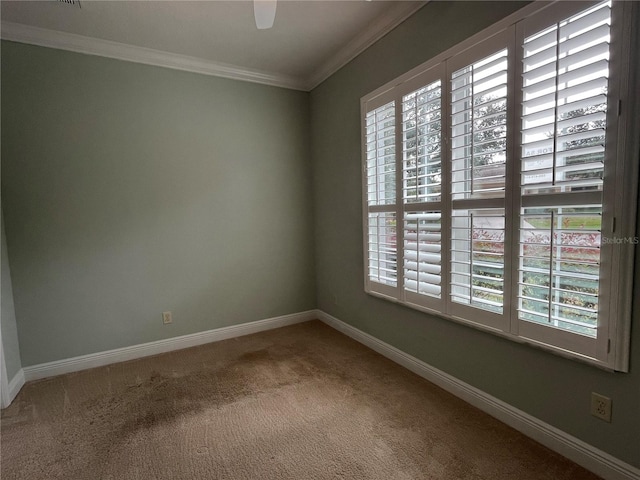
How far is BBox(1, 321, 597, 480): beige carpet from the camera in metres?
1.57

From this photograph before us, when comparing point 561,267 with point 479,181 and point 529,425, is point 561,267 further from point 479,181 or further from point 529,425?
point 529,425

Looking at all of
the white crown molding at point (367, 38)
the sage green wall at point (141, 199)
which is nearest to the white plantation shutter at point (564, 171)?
the white crown molding at point (367, 38)

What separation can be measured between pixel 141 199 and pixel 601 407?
345cm

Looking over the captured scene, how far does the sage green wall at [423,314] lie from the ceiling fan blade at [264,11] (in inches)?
45.9

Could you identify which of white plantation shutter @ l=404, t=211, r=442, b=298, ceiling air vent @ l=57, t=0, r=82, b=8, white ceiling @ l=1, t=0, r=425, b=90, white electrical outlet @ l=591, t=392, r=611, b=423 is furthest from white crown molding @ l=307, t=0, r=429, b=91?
white electrical outlet @ l=591, t=392, r=611, b=423

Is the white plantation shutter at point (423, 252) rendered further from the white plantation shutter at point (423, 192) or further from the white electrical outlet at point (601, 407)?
the white electrical outlet at point (601, 407)

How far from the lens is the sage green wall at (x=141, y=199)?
2494mm

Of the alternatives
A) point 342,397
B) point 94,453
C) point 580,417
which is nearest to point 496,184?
point 580,417

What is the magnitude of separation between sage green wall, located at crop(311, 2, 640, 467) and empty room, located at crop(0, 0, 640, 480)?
0.02 m

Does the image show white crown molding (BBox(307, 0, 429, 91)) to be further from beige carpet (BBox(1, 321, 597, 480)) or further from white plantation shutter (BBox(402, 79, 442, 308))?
beige carpet (BBox(1, 321, 597, 480))

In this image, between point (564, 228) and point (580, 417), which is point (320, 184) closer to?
point (564, 228)

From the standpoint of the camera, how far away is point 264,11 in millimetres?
1474

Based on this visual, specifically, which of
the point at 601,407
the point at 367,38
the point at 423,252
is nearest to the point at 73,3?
the point at 367,38

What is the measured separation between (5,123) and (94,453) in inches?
96.7
